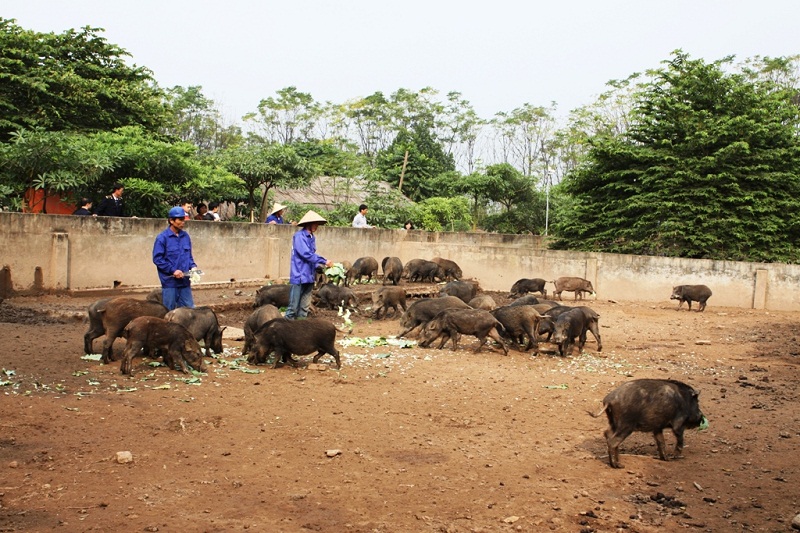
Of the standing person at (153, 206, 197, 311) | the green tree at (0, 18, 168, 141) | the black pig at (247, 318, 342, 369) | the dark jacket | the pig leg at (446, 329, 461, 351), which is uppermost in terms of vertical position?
the green tree at (0, 18, 168, 141)

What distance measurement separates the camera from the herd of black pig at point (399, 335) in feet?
21.9

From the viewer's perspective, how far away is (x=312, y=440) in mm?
6648

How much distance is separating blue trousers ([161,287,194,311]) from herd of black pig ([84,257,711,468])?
219 millimetres

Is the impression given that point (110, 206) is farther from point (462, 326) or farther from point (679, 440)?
point (679, 440)

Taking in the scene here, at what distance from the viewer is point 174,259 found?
995cm

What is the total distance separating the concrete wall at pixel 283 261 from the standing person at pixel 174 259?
17.7ft

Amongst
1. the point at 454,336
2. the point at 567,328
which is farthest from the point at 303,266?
the point at 567,328

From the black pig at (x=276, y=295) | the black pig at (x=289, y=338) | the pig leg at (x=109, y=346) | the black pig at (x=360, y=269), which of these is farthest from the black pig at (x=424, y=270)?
the pig leg at (x=109, y=346)

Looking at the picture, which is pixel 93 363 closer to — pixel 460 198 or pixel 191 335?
pixel 191 335

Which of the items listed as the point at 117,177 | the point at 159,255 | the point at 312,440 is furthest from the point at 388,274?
the point at 312,440

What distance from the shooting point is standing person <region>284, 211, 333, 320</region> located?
35.6ft

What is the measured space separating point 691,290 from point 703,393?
9.78 m

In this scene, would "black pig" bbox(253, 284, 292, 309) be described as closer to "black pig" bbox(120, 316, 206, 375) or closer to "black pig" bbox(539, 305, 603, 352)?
"black pig" bbox(539, 305, 603, 352)

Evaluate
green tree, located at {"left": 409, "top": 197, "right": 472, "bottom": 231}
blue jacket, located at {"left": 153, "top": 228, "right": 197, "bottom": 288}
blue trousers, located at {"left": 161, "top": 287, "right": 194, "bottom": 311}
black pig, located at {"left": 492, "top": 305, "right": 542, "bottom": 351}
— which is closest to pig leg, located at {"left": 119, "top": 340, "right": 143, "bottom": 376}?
blue jacket, located at {"left": 153, "top": 228, "right": 197, "bottom": 288}
